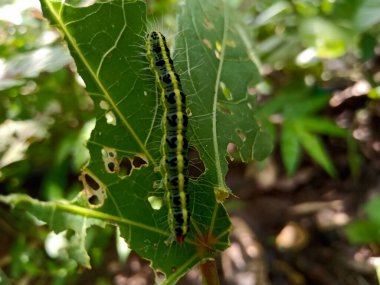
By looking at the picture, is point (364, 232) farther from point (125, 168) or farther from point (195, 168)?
point (195, 168)

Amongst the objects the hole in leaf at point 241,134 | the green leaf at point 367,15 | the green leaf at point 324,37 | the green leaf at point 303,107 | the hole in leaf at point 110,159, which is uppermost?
the hole in leaf at point 110,159

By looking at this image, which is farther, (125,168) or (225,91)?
(125,168)

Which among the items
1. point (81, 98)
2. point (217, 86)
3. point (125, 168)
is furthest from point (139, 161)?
point (81, 98)

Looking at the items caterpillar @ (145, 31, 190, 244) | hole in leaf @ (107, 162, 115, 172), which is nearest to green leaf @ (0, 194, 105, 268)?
hole in leaf @ (107, 162, 115, 172)

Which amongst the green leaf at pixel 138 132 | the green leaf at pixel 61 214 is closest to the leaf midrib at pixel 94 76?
the green leaf at pixel 138 132

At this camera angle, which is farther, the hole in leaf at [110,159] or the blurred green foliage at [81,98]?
the blurred green foliage at [81,98]

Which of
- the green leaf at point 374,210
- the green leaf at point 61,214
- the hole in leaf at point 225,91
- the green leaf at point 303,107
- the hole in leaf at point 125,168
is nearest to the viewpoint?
the green leaf at point 61,214

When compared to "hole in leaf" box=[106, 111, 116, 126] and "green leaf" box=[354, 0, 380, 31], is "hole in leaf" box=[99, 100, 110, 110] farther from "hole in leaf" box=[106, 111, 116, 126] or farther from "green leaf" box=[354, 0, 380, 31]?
"green leaf" box=[354, 0, 380, 31]

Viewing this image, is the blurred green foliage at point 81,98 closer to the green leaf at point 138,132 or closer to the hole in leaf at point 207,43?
the hole in leaf at point 207,43
